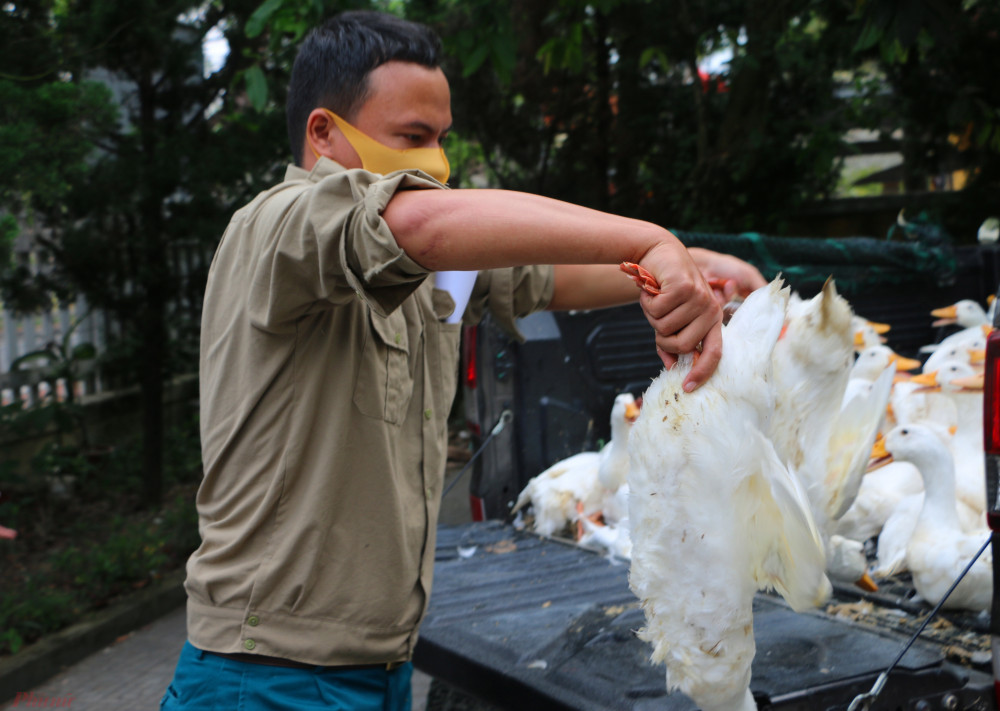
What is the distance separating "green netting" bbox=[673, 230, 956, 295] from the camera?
3.66 meters

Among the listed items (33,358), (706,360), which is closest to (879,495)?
(706,360)

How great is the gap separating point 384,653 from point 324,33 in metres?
1.29

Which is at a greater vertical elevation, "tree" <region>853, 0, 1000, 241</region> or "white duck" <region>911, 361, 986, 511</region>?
"tree" <region>853, 0, 1000, 241</region>

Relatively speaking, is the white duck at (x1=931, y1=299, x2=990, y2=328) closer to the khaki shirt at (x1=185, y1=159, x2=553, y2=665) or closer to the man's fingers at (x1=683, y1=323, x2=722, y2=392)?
the man's fingers at (x1=683, y1=323, x2=722, y2=392)

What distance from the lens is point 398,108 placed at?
1766 millimetres

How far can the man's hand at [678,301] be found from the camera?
129 cm

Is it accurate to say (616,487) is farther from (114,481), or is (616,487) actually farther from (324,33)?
(114,481)

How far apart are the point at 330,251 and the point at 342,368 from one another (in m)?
0.37

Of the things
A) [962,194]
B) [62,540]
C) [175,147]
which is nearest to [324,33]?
[175,147]

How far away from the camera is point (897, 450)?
2826mm

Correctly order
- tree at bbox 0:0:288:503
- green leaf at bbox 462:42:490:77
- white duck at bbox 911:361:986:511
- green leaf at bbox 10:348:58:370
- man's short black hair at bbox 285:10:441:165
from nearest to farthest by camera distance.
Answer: man's short black hair at bbox 285:10:441:165, white duck at bbox 911:361:986:511, green leaf at bbox 462:42:490:77, tree at bbox 0:0:288:503, green leaf at bbox 10:348:58:370

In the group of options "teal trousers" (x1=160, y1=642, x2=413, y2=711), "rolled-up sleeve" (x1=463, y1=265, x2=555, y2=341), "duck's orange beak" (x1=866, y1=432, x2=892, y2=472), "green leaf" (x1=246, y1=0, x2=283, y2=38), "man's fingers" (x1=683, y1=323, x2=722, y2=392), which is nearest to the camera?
"man's fingers" (x1=683, y1=323, x2=722, y2=392)

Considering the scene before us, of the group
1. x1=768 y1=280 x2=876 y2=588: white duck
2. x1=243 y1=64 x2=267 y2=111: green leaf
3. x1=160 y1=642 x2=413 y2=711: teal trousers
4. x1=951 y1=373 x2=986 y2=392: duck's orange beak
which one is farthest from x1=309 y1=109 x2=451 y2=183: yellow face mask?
x1=243 y1=64 x2=267 y2=111: green leaf

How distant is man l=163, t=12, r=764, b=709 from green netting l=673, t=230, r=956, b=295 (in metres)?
1.77
